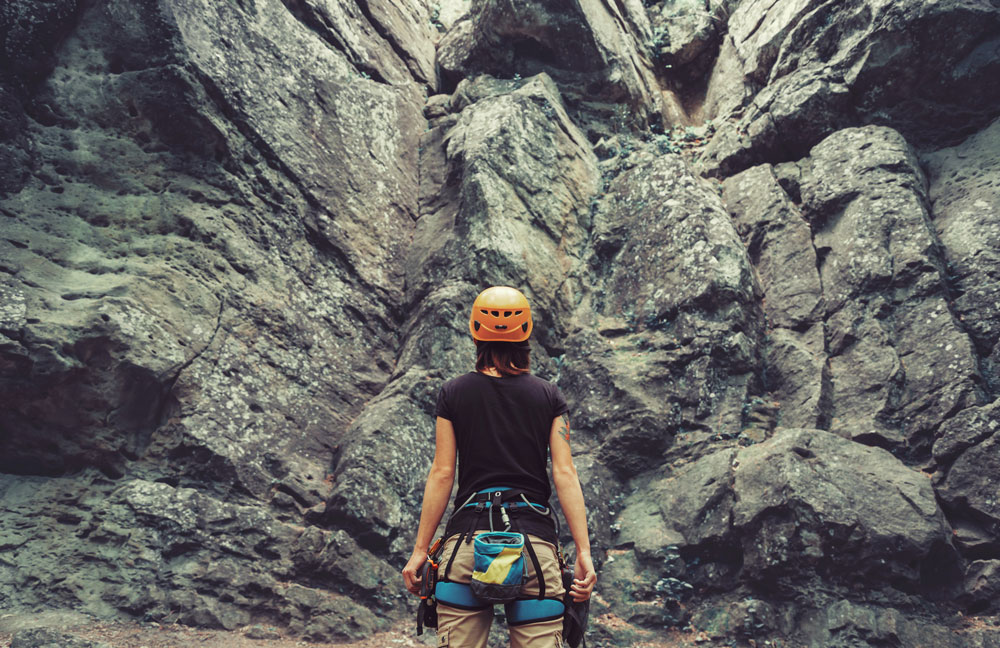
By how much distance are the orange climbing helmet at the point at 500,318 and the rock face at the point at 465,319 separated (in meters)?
5.04

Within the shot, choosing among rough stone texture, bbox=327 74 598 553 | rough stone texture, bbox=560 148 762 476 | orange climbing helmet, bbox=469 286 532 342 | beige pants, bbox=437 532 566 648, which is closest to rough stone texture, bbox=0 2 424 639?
rough stone texture, bbox=327 74 598 553

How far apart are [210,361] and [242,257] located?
1.73m

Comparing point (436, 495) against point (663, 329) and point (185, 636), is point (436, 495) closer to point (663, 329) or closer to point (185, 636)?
point (185, 636)

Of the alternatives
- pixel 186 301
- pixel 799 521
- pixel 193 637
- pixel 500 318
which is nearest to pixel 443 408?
pixel 500 318

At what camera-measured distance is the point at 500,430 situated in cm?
306

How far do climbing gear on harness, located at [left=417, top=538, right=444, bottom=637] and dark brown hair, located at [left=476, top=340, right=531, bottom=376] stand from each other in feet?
3.04

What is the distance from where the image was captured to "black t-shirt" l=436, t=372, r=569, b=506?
2.99 meters

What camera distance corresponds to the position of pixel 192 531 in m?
6.67

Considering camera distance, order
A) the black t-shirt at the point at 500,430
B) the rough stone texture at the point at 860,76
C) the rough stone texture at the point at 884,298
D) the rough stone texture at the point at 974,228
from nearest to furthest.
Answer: the black t-shirt at the point at 500,430
the rough stone texture at the point at 884,298
the rough stone texture at the point at 974,228
the rough stone texture at the point at 860,76

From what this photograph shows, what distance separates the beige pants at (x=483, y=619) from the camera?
2.68 m

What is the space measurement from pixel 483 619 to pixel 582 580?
1.74 ft

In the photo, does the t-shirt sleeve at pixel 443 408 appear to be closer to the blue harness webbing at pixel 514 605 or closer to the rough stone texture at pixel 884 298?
the blue harness webbing at pixel 514 605

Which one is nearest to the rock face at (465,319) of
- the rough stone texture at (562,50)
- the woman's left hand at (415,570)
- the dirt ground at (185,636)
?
the dirt ground at (185,636)

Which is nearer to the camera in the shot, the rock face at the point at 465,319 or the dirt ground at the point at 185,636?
the dirt ground at the point at 185,636
